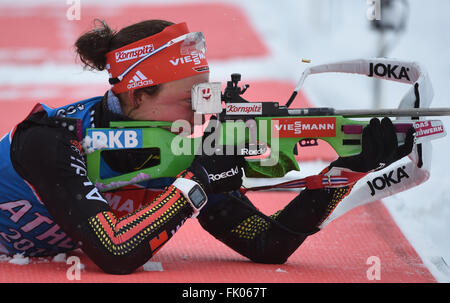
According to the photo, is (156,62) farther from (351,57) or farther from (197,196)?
(351,57)

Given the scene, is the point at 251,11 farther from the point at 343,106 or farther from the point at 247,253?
the point at 247,253

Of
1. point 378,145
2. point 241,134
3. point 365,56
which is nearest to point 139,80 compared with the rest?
point 241,134

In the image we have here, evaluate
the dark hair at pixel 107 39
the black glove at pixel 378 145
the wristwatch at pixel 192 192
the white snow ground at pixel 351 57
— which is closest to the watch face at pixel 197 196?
the wristwatch at pixel 192 192

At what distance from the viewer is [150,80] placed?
2.61 m

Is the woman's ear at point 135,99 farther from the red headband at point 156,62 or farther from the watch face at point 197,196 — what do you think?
the watch face at point 197,196

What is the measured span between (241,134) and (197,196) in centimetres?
27

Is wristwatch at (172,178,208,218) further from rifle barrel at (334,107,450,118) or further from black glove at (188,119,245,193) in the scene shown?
rifle barrel at (334,107,450,118)

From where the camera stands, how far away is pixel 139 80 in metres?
2.62

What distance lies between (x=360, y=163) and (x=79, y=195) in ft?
3.10

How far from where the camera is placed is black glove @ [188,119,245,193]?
2438 mm

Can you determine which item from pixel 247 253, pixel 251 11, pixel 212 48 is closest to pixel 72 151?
pixel 247 253

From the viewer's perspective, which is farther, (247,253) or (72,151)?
(247,253)

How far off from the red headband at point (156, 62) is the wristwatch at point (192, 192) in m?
0.42

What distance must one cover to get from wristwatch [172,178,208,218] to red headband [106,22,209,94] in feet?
1.37
